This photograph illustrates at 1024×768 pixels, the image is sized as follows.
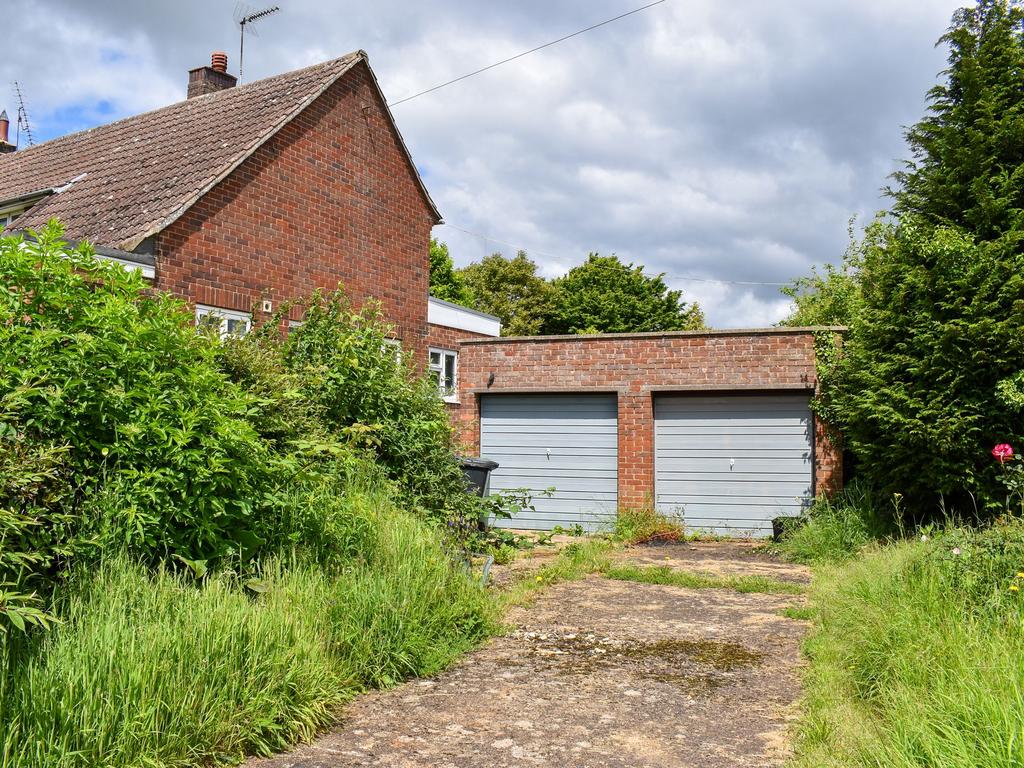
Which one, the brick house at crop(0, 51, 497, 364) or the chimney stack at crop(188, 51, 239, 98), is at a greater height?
the chimney stack at crop(188, 51, 239, 98)

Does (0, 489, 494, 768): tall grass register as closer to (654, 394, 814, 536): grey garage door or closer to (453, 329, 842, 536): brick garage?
(453, 329, 842, 536): brick garage

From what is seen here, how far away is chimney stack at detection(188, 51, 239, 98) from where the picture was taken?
19.0 meters

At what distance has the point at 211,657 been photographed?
4.32 metres

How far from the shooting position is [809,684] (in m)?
5.46

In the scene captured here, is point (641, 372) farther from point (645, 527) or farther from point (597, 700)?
point (597, 700)

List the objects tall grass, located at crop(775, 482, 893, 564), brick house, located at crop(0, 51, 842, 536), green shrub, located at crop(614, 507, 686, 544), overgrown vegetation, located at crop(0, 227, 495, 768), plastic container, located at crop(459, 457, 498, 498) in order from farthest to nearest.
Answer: green shrub, located at crop(614, 507, 686, 544), brick house, located at crop(0, 51, 842, 536), tall grass, located at crop(775, 482, 893, 564), plastic container, located at crop(459, 457, 498, 498), overgrown vegetation, located at crop(0, 227, 495, 768)

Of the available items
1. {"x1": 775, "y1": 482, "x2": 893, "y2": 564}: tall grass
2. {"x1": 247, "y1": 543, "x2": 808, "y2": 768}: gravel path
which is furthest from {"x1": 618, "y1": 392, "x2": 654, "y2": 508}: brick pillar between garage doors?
{"x1": 247, "y1": 543, "x2": 808, "y2": 768}: gravel path

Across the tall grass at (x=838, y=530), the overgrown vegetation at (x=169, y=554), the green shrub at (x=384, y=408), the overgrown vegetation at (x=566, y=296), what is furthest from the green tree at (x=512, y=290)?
the overgrown vegetation at (x=169, y=554)

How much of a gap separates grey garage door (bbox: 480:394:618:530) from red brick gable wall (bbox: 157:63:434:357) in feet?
7.90

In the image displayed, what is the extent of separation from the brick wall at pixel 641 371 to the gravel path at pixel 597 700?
22.1ft

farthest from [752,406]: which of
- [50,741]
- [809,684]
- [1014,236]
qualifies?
[50,741]

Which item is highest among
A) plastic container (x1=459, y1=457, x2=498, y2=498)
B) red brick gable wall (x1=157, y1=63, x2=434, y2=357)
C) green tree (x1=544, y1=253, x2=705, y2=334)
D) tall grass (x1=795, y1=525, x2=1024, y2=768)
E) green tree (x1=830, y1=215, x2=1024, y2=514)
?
green tree (x1=544, y1=253, x2=705, y2=334)

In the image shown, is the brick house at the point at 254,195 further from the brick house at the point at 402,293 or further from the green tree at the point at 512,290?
the green tree at the point at 512,290

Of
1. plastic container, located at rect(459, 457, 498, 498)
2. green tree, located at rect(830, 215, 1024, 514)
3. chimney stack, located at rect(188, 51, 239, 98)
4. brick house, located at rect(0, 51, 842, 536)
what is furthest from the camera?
chimney stack, located at rect(188, 51, 239, 98)
